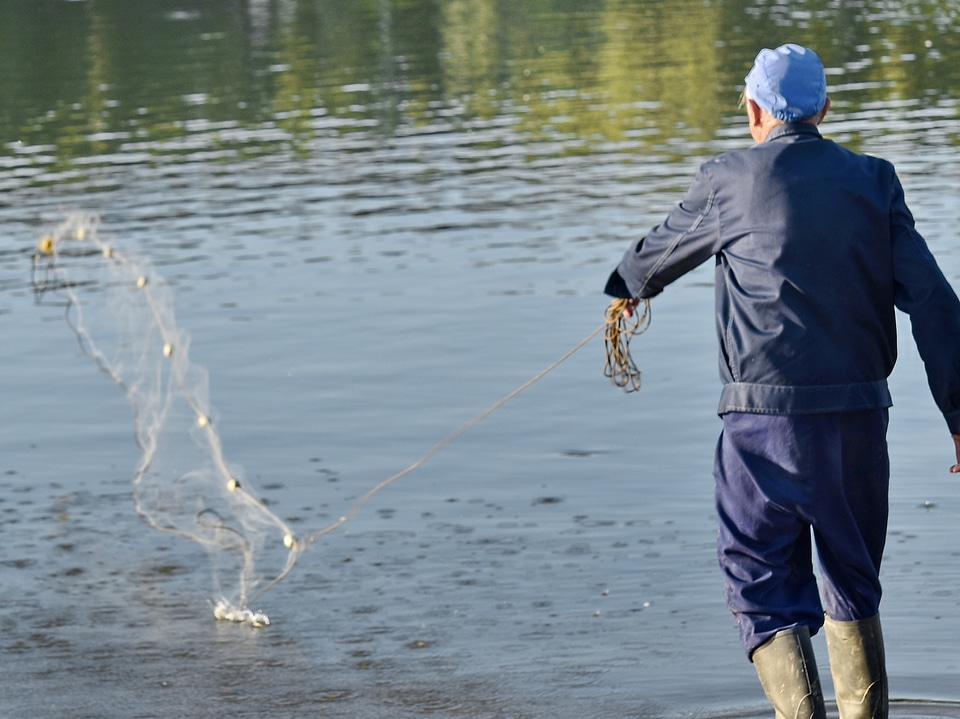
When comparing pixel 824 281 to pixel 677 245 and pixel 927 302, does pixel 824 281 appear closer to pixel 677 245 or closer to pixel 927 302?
pixel 927 302

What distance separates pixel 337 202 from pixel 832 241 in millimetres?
12915

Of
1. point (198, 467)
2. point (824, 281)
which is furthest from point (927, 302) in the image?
point (198, 467)

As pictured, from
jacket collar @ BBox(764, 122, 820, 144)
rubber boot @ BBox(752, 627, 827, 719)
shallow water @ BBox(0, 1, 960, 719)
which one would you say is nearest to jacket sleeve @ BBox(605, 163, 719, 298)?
jacket collar @ BBox(764, 122, 820, 144)

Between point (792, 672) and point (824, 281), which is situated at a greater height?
point (824, 281)

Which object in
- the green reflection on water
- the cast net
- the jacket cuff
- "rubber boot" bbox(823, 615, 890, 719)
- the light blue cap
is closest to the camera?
the light blue cap

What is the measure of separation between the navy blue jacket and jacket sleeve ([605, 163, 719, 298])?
0.17 ft

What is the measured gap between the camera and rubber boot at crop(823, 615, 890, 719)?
14.0 ft

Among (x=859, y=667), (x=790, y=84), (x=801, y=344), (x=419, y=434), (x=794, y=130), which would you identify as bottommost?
(x=419, y=434)

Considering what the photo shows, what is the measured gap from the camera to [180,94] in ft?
91.0

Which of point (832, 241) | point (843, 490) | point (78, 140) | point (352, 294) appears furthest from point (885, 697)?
point (78, 140)

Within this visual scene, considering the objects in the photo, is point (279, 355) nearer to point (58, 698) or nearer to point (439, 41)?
point (58, 698)

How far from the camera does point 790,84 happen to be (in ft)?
13.5

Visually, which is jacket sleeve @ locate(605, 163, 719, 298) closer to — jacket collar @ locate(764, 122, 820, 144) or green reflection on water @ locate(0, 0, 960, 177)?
jacket collar @ locate(764, 122, 820, 144)

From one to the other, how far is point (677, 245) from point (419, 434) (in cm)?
453
